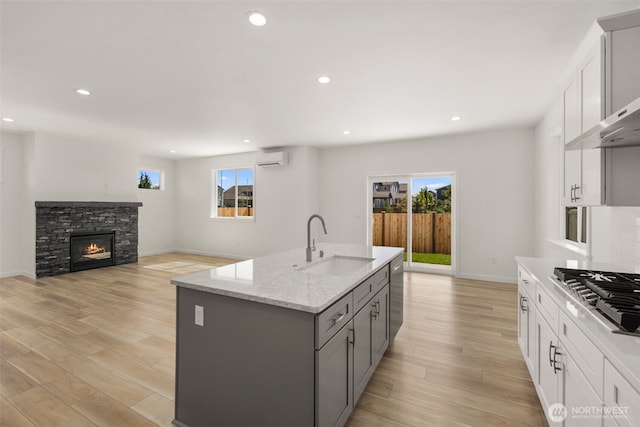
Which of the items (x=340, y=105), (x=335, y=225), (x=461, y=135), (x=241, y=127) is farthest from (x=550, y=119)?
(x=241, y=127)

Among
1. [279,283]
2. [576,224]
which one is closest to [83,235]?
[279,283]

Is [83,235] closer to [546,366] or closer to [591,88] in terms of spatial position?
[546,366]

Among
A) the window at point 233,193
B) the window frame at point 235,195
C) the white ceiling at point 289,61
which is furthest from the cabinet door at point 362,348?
the window at point 233,193

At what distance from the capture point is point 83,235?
19.5ft

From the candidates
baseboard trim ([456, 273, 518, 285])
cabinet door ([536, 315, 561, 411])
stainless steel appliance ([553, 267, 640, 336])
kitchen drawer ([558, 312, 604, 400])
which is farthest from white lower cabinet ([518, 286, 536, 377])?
baseboard trim ([456, 273, 518, 285])

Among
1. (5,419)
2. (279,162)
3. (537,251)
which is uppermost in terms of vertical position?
(279,162)

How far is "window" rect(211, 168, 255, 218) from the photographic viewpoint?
7348 millimetres

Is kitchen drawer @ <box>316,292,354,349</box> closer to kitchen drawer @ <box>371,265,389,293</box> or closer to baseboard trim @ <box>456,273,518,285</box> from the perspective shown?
kitchen drawer @ <box>371,265,389,293</box>

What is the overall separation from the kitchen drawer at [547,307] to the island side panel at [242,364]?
1271 millimetres

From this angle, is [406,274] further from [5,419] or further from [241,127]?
[5,419]

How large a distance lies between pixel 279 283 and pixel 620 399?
142 centimetres

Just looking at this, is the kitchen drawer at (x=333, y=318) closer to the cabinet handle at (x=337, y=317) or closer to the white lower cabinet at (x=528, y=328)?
the cabinet handle at (x=337, y=317)

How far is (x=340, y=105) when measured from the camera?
383cm

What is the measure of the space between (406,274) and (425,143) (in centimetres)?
257
